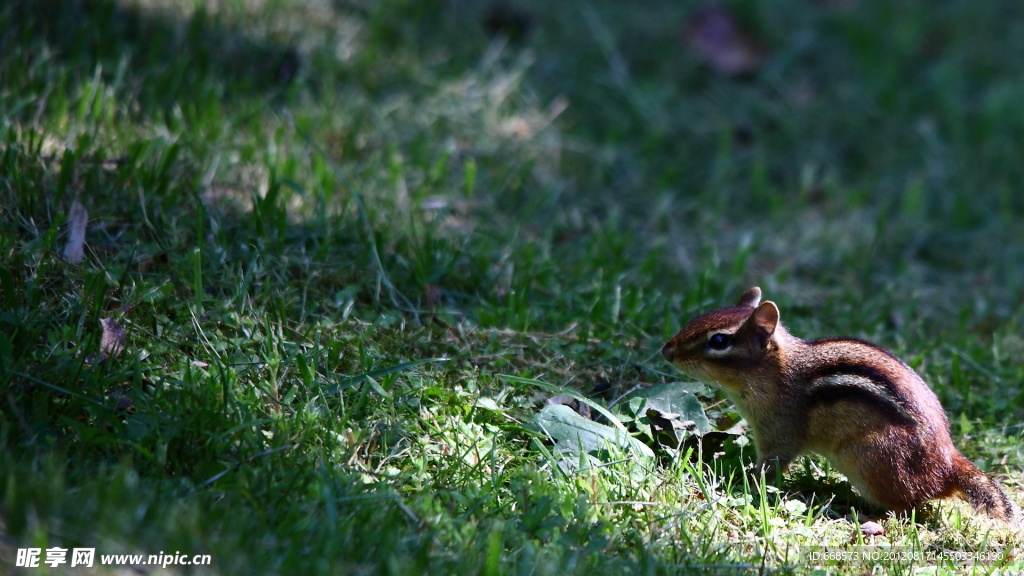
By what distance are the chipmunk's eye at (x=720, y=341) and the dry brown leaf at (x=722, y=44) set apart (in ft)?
14.8

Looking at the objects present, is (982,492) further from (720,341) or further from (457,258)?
(457,258)

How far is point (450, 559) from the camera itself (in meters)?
2.77

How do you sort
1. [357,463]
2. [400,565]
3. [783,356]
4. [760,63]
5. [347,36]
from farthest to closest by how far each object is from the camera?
[760,63]
[347,36]
[783,356]
[357,463]
[400,565]

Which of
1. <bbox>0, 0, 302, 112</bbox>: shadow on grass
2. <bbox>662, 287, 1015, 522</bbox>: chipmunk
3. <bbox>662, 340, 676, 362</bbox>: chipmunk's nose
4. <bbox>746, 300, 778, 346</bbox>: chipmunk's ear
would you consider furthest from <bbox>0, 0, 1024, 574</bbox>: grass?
<bbox>746, 300, 778, 346</bbox>: chipmunk's ear

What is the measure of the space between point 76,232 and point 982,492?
3687 millimetres

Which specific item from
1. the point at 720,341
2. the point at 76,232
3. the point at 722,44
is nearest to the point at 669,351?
the point at 720,341

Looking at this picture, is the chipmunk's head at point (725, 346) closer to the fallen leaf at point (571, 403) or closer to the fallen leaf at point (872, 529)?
the fallen leaf at point (571, 403)

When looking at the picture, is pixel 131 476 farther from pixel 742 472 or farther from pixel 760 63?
pixel 760 63

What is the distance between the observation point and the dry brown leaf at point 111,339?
3338mm

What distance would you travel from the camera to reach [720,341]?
390cm

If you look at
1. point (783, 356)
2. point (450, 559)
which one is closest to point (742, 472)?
point (783, 356)

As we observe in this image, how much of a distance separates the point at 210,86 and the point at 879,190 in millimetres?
4695

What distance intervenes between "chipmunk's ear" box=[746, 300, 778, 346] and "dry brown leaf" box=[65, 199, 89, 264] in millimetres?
2742

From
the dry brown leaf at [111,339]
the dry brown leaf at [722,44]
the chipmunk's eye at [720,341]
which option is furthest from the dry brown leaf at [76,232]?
the dry brown leaf at [722,44]
